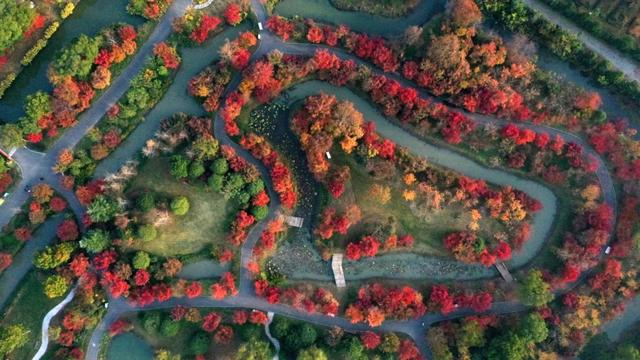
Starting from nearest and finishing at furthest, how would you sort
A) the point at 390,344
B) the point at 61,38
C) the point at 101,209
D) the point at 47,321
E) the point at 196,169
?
1. the point at 101,209
2. the point at 196,169
3. the point at 47,321
4. the point at 390,344
5. the point at 61,38

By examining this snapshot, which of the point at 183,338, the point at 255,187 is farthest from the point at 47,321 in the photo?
the point at 255,187

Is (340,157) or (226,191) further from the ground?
(340,157)

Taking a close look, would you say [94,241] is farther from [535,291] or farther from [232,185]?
[535,291]

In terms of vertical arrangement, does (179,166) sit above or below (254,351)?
above

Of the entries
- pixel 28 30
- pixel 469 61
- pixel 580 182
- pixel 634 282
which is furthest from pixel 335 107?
pixel 634 282

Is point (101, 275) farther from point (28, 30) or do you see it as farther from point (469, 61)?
point (469, 61)

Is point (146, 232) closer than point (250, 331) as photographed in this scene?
Yes

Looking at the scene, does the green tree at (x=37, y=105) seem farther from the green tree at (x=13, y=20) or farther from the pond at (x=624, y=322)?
the pond at (x=624, y=322)
